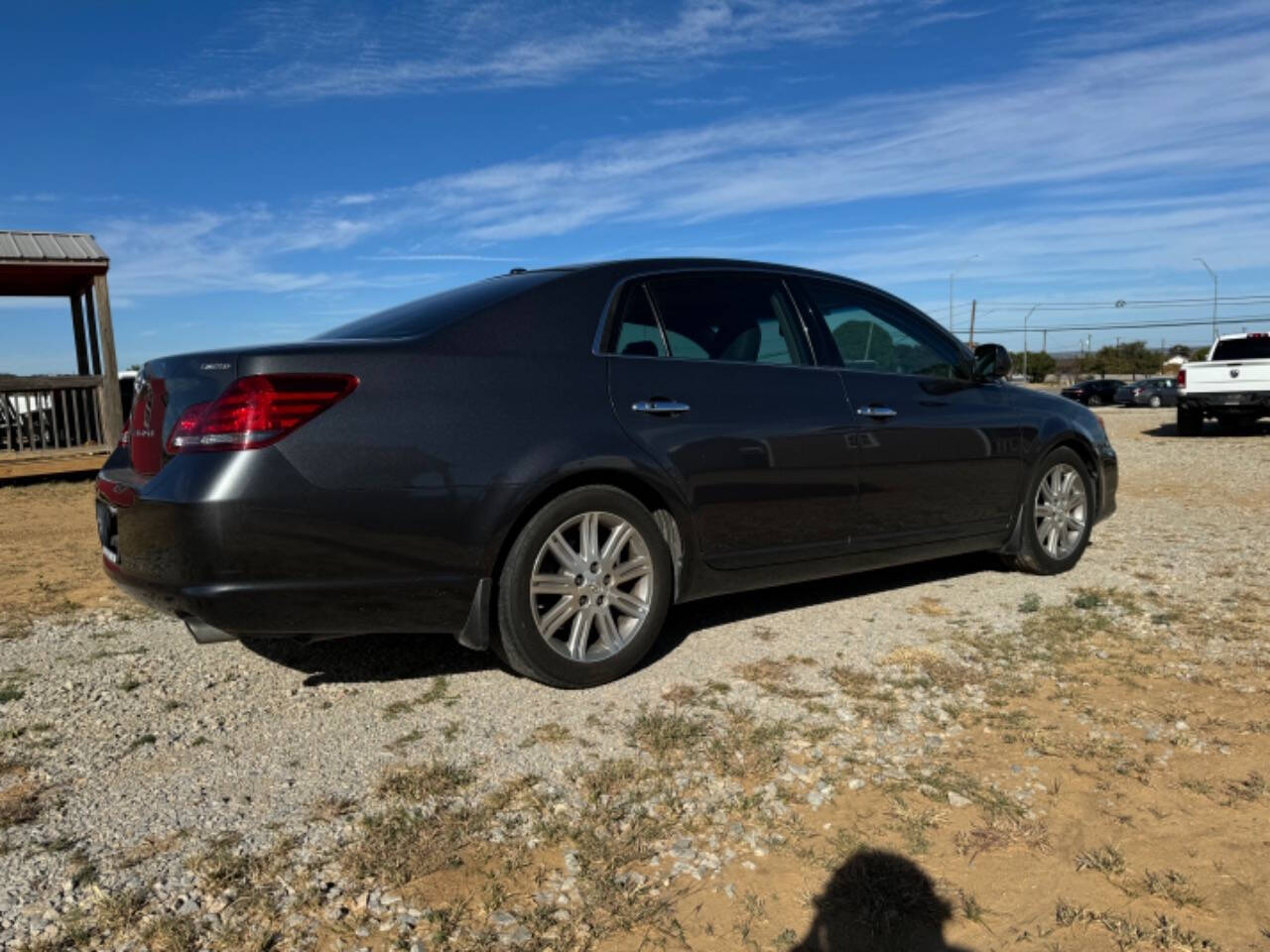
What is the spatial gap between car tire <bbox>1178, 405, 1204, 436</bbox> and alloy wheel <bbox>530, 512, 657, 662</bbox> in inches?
687

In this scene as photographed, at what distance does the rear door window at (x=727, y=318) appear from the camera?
162 inches

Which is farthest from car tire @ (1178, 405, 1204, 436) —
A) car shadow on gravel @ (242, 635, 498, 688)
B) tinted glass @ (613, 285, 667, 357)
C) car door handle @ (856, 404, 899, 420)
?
car shadow on gravel @ (242, 635, 498, 688)

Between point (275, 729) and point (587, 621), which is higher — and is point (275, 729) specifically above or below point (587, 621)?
below

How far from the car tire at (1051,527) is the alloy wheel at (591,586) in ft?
8.57

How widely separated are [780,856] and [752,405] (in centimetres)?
207

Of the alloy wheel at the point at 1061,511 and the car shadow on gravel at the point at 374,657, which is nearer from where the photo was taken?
the car shadow on gravel at the point at 374,657

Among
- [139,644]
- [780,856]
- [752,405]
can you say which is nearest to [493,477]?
[752,405]

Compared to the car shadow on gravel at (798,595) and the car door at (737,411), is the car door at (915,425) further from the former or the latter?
the car shadow on gravel at (798,595)

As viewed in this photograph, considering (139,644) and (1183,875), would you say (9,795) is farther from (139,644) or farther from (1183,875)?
(1183,875)

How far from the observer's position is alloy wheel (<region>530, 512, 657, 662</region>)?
11.8 feet

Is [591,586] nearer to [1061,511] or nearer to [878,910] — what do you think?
[878,910]

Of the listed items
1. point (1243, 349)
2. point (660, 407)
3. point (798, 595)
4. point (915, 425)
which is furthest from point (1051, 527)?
point (1243, 349)

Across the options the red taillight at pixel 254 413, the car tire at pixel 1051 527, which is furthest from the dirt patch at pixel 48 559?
the car tire at pixel 1051 527

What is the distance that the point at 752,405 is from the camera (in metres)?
4.14
